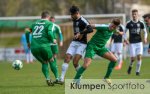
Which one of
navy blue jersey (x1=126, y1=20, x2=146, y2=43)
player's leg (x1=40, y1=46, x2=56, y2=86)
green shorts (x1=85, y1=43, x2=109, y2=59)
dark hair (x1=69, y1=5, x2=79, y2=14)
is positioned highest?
dark hair (x1=69, y1=5, x2=79, y2=14)

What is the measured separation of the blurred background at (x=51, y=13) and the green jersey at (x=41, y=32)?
21402 millimetres

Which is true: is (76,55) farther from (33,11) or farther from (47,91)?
(33,11)

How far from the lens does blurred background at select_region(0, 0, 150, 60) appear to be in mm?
42188

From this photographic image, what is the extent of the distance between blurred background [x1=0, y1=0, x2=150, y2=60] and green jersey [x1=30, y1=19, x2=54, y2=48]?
21.4 metres

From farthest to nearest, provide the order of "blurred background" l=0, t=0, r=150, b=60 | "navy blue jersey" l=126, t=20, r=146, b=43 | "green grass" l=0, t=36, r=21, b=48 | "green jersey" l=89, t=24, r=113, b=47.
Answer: "green grass" l=0, t=36, r=21, b=48 < "blurred background" l=0, t=0, r=150, b=60 < "navy blue jersey" l=126, t=20, r=146, b=43 < "green jersey" l=89, t=24, r=113, b=47

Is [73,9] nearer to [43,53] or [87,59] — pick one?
[43,53]

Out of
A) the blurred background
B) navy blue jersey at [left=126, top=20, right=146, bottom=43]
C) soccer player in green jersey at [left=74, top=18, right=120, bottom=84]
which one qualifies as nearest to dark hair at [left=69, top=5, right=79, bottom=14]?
soccer player in green jersey at [left=74, top=18, right=120, bottom=84]

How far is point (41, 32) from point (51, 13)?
49.4 metres

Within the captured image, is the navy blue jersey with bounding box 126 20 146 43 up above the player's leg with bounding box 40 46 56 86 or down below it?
below

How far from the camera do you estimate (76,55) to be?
18.9 m

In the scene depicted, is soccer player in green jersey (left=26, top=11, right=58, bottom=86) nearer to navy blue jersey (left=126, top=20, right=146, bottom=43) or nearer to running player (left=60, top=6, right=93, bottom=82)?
running player (left=60, top=6, right=93, bottom=82)

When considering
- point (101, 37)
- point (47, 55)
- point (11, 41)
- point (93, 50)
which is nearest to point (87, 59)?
point (93, 50)

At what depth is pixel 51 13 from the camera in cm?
6744

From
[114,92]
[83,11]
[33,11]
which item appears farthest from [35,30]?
[33,11]
